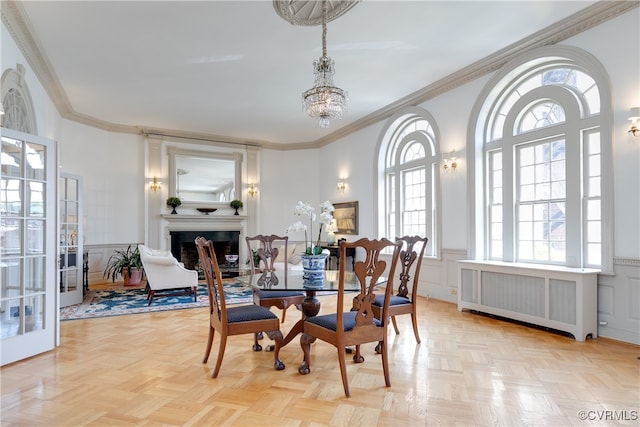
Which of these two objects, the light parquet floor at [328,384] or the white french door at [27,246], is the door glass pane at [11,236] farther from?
the light parquet floor at [328,384]

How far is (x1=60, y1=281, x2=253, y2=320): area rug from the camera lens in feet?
16.2

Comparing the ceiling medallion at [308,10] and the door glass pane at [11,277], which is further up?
the ceiling medallion at [308,10]

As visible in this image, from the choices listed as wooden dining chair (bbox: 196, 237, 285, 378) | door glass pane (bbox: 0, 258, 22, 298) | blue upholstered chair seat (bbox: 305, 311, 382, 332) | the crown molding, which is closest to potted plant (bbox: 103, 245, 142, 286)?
the crown molding

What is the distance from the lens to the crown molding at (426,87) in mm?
3666

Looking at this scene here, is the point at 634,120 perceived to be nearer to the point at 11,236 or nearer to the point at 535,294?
the point at 535,294

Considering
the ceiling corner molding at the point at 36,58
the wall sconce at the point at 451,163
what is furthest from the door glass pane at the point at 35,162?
the wall sconce at the point at 451,163

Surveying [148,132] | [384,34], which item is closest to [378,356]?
[384,34]

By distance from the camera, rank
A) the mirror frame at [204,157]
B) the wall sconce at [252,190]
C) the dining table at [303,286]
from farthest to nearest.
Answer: the wall sconce at [252,190]
the mirror frame at [204,157]
the dining table at [303,286]

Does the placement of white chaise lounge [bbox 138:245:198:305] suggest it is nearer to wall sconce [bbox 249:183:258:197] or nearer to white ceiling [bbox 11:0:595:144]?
white ceiling [bbox 11:0:595:144]

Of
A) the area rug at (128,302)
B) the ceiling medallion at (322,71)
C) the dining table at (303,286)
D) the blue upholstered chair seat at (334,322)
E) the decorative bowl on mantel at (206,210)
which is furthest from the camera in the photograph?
the decorative bowl on mantel at (206,210)

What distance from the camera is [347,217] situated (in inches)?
314

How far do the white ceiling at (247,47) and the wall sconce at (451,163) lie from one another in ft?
3.70

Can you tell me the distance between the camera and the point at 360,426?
2125mm

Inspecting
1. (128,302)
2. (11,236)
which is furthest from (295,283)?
(128,302)
